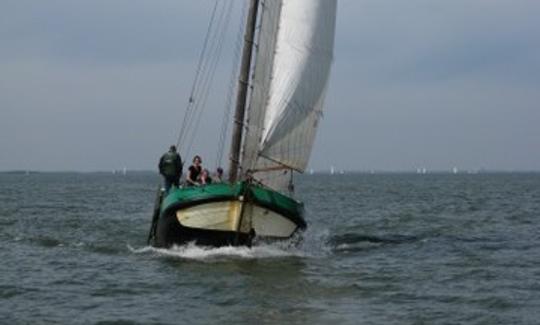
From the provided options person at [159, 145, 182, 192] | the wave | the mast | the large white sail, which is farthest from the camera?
person at [159, 145, 182, 192]

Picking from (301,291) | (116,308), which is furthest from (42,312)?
(301,291)

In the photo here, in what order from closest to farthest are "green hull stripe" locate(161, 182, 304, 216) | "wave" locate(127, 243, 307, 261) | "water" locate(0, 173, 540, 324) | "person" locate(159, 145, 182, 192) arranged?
1. "water" locate(0, 173, 540, 324)
2. "green hull stripe" locate(161, 182, 304, 216)
3. "wave" locate(127, 243, 307, 261)
4. "person" locate(159, 145, 182, 192)

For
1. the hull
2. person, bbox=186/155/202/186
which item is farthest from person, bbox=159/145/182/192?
the hull

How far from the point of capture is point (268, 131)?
2364cm

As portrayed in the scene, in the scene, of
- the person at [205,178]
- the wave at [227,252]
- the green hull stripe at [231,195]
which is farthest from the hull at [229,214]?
the person at [205,178]

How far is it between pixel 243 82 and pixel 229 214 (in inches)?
145

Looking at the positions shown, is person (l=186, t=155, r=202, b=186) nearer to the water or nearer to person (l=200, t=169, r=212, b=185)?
person (l=200, t=169, r=212, b=185)

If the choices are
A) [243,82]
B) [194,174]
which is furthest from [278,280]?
[243,82]

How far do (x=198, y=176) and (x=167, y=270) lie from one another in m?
3.73

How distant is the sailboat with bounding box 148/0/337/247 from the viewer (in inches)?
A: 906

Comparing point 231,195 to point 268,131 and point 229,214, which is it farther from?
point 268,131

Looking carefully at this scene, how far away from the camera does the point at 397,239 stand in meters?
31.7

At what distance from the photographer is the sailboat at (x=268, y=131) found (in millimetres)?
23016

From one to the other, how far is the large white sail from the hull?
1242 mm
